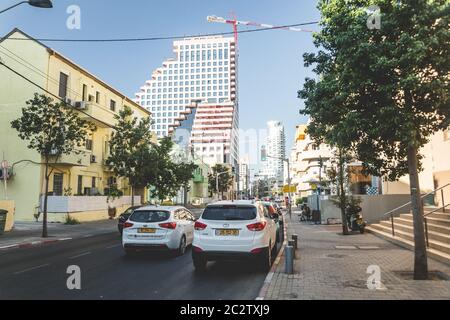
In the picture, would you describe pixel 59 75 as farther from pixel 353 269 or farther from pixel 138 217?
pixel 353 269

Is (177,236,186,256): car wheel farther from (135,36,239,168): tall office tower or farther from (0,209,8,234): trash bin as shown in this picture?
(135,36,239,168): tall office tower

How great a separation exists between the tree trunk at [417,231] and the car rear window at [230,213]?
3.64 metres

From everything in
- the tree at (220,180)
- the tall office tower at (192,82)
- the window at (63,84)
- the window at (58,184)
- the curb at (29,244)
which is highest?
the tall office tower at (192,82)

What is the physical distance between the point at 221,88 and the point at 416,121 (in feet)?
621

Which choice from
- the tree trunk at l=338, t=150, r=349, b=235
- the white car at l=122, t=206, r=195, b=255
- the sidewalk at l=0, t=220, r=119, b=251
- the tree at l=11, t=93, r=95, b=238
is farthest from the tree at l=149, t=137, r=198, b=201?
the white car at l=122, t=206, r=195, b=255

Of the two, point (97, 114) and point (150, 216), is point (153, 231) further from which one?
point (97, 114)

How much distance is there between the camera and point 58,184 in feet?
95.4

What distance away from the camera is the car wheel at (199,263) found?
985cm

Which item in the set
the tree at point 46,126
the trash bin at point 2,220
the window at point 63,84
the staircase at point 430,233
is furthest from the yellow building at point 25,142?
the staircase at point 430,233

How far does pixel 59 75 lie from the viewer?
29.1m

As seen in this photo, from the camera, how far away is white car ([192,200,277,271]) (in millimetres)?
9492

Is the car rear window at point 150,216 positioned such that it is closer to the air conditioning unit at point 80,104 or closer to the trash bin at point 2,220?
the trash bin at point 2,220
